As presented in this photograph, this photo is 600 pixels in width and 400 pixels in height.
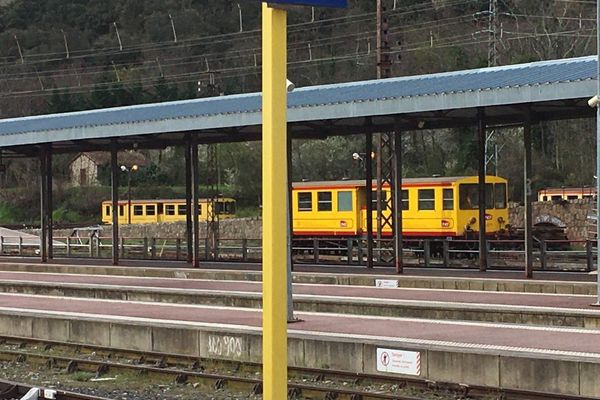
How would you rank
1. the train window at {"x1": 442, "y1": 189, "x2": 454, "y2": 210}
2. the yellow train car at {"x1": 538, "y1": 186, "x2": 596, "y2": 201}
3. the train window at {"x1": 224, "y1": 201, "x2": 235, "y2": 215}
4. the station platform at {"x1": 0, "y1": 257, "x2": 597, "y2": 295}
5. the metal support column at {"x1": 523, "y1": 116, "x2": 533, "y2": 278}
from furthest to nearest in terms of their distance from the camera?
1. the train window at {"x1": 224, "y1": 201, "x2": 235, "y2": 215}
2. the yellow train car at {"x1": 538, "y1": 186, "x2": 596, "y2": 201}
3. the train window at {"x1": 442, "y1": 189, "x2": 454, "y2": 210}
4. the metal support column at {"x1": 523, "y1": 116, "x2": 533, "y2": 278}
5. the station platform at {"x1": 0, "y1": 257, "x2": 597, "y2": 295}

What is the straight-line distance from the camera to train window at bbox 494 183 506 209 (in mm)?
37406

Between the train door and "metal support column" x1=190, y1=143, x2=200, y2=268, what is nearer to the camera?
"metal support column" x1=190, y1=143, x2=200, y2=268

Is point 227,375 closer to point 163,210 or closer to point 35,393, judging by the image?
point 35,393

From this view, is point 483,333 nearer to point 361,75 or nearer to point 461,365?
point 461,365

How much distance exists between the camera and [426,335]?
50.4 ft

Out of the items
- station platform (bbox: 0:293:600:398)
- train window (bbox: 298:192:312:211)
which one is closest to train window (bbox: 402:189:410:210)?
train window (bbox: 298:192:312:211)

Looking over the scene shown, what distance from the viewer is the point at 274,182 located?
4.82 m

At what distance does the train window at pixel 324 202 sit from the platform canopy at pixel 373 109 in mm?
7310

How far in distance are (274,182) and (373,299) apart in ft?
53.4

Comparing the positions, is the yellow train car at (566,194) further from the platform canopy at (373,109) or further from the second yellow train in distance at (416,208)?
the platform canopy at (373,109)

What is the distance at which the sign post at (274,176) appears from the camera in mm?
4832

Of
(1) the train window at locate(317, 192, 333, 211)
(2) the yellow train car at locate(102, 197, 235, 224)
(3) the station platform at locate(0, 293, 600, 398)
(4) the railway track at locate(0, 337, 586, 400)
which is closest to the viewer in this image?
(3) the station platform at locate(0, 293, 600, 398)

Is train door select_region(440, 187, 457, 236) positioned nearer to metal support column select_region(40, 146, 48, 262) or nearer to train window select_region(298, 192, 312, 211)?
train window select_region(298, 192, 312, 211)

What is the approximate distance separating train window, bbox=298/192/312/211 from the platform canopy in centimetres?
724
